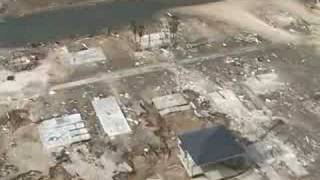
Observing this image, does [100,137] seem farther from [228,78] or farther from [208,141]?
[228,78]

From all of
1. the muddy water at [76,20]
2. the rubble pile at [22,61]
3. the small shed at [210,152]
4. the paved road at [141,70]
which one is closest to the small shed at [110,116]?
the paved road at [141,70]

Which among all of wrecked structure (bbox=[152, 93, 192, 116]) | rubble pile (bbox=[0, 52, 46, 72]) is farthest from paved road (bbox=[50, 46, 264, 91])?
wrecked structure (bbox=[152, 93, 192, 116])

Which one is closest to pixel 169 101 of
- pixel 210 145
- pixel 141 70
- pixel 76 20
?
pixel 141 70

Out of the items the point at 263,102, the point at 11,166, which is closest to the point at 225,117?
the point at 263,102

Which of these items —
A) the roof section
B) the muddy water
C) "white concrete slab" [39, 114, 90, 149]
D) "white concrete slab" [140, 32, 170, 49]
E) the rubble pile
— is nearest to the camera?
the roof section

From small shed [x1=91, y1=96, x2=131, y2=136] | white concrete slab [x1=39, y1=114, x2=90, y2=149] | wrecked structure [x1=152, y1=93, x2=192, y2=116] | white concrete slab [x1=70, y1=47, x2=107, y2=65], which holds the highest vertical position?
white concrete slab [x1=70, y1=47, x2=107, y2=65]

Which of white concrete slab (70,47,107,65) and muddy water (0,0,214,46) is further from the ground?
muddy water (0,0,214,46)

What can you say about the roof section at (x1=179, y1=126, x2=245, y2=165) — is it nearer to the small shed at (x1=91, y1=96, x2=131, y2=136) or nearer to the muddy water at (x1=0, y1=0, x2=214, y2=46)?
the small shed at (x1=91, y1=96, x2=131, y2=136)
